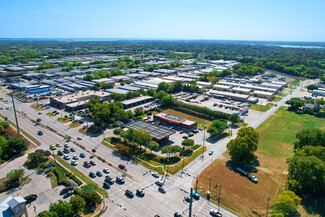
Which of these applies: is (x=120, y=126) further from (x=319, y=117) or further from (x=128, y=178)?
(x=319, y=117)

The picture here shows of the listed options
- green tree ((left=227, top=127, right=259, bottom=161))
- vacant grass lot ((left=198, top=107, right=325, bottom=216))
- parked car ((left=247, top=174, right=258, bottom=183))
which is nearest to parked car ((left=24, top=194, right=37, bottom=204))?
vacant grass lot ((left=198, top=107, right=325, bottom=216))

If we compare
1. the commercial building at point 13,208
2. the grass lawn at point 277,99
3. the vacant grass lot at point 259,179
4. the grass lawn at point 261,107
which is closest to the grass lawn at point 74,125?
the commercial building at point 13,208

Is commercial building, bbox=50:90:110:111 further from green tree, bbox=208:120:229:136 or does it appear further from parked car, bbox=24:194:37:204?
green tree, bbox=208:120:229:136

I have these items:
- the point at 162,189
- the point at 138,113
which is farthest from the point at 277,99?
the point at 162,189

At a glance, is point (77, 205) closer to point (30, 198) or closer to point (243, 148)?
point (30, 198)

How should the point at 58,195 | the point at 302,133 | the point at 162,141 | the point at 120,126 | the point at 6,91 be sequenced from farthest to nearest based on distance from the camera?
1. the point at 6,91
2. the point at 120,126
3. the point at 162,141
4. the point at 302,133
5. the point at 58,195

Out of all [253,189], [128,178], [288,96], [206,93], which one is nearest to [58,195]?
[128,178]
